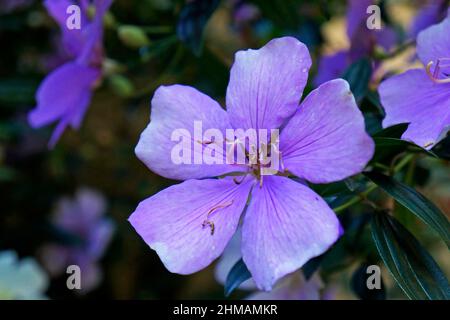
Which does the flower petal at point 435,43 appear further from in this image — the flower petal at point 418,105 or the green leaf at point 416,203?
the green leaf at point 416,203

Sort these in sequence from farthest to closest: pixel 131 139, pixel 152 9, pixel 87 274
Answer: pixel 131 139 → pixel 87 274 → pixel 152 9

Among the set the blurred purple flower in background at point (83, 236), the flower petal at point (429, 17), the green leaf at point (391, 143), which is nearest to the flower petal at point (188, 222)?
the green leaf at point (391, 143)

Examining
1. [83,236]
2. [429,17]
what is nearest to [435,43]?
[429,17]

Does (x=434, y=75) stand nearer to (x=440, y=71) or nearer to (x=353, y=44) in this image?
(x=440, y=71)
